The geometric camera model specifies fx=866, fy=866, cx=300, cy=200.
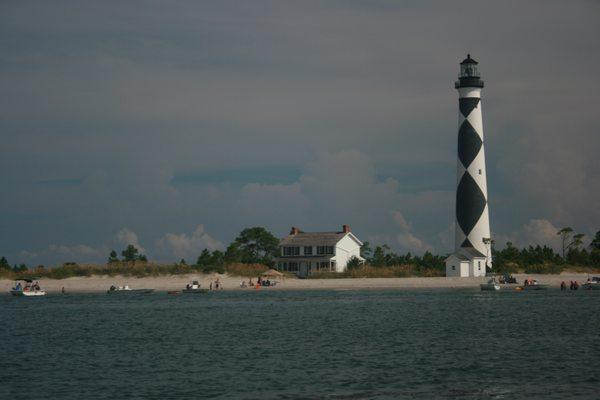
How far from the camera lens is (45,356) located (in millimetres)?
40781

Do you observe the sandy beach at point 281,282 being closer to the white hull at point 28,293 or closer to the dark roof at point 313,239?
the white hull at point 28,293

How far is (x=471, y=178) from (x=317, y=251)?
73.6 feet

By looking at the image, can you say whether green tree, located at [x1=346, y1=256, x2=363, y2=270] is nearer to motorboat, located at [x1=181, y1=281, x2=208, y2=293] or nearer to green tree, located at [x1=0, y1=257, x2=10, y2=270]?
motorboat, located at [x1=181, y1=281, x2=208, y2=293]

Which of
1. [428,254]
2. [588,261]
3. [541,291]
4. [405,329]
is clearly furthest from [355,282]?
[405,329]

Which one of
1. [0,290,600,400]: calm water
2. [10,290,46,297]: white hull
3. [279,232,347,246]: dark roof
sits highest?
[279,232,347,246]: dark roof

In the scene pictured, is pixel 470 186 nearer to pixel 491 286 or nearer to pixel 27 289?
pixel 491 286

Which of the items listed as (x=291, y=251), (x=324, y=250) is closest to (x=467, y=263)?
(x=324, y=250)

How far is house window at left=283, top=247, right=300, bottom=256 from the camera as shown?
10506cm

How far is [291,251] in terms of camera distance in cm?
10550

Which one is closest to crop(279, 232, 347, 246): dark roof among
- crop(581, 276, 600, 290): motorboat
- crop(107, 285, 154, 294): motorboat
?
crop(107, 285, 154, 294): motorboat

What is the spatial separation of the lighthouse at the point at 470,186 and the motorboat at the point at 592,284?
415 inches

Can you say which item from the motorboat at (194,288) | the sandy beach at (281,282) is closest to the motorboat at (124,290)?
the sandy beach at (281,282)

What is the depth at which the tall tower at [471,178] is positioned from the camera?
89938mm

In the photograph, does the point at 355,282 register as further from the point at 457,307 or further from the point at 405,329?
the point at 405,329
